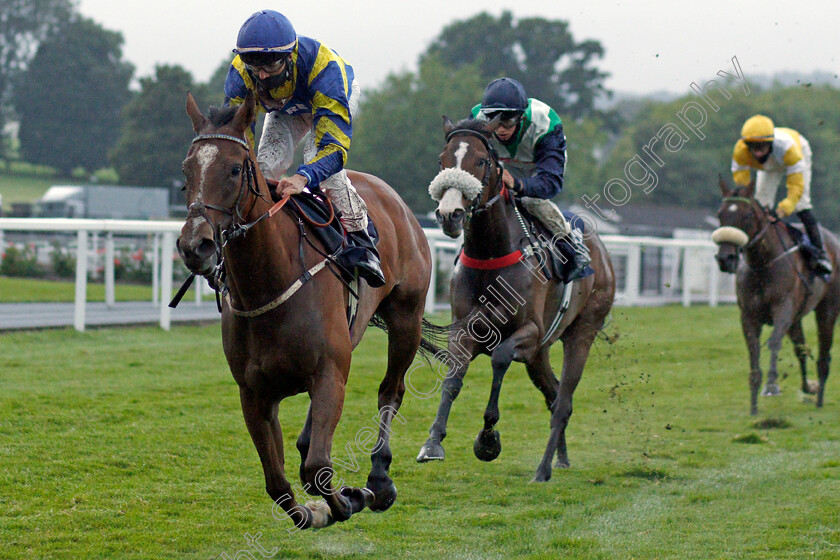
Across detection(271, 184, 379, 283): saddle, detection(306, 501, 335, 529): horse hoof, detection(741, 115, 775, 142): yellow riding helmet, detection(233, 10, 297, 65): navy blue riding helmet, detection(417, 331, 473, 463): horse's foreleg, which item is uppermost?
detection(233, 10, 297, 65): navy blue riding helmet

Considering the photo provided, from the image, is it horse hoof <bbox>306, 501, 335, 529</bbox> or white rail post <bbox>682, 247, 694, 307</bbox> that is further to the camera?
white rail post <bbox>682, 247, 694, 307</bbox>

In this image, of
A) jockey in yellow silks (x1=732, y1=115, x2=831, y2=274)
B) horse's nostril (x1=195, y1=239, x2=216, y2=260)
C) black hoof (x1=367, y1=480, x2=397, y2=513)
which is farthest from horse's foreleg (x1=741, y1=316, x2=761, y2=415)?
horse's nostril (x1=195, y1=239, x2=216, y2=260)

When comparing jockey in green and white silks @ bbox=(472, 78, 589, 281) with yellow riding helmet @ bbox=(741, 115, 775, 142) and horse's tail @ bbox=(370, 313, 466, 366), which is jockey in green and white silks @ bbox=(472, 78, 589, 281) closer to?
horse's tail @ bbox=(370, 313, 466, 366)

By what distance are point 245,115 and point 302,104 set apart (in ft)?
2.93

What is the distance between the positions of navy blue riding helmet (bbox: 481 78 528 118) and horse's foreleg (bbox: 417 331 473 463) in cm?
125

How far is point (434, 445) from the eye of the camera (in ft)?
15.3

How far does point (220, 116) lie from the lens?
123 inches

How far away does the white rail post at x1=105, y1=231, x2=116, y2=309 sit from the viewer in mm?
10709

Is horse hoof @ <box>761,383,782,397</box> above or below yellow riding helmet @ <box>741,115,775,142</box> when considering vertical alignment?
below

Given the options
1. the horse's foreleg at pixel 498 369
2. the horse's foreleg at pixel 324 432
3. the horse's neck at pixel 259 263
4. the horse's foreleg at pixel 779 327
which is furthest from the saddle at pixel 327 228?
the horse's foreleg at pixel 779 327

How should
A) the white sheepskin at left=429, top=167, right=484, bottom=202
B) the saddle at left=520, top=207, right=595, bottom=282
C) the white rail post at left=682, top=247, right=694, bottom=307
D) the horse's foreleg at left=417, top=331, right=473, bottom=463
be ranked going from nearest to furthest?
the white sheepskin at left=429, top=167, right=484, bottom=202 < the horse's foreleg at left=417, top=331, right=473, bottom=463 < the saddle at left=520, top=207, right=595, bottom=282 < the white rail post at left=682, top=247, right=694, bottom=307

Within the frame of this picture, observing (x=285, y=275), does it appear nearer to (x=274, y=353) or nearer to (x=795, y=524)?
(x=274, y=353)

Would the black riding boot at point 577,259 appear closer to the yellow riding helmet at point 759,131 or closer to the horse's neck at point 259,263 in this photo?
the horse's neck at point 259,263

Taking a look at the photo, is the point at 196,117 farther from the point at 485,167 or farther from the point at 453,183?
the point at 485,167
